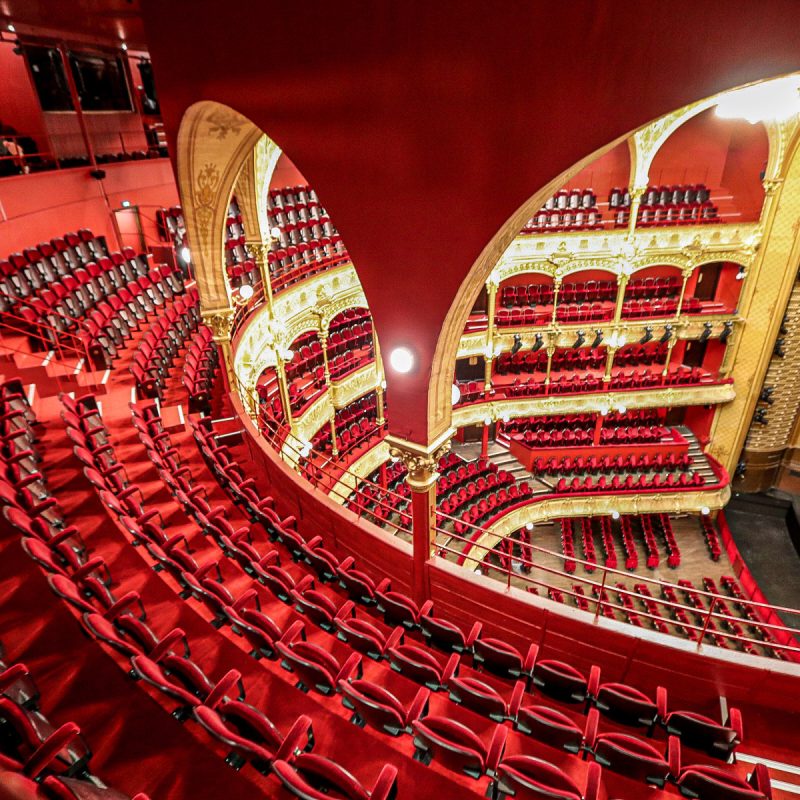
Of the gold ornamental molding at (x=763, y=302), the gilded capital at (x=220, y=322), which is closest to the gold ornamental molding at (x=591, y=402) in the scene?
the gold ornamental molding at (x=763, y=302)

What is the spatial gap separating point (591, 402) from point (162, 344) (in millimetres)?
10090

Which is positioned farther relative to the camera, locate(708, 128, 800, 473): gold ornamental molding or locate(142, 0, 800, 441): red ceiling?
locate(708, 128, 800, 473): gold ornamental molding

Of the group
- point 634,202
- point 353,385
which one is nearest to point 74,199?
point 353,385

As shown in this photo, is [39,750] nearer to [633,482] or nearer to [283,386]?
[283,386]

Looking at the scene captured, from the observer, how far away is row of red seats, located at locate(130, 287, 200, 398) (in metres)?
6.96

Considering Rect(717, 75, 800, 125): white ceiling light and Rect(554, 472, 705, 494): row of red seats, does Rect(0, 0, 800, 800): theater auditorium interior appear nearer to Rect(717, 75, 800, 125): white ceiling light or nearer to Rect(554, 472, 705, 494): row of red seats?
Rect(717, 75, 800, 125): white ceiling light

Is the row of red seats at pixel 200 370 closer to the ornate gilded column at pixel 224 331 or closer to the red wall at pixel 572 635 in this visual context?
the ornate gilded column at pixel 224 331

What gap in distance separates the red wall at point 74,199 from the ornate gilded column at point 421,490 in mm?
7835

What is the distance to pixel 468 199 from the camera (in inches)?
111

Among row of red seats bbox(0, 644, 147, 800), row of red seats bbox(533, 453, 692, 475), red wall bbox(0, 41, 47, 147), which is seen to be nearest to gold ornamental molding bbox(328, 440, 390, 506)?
row of red seats bbox(533, 453, 692, 475)

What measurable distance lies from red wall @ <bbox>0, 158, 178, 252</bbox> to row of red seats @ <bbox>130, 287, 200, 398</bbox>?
7.83 ft

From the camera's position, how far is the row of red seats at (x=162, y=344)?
22.8ft

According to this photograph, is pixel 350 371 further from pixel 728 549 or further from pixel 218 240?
pixel 728 549

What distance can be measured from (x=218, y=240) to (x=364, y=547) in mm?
4119
